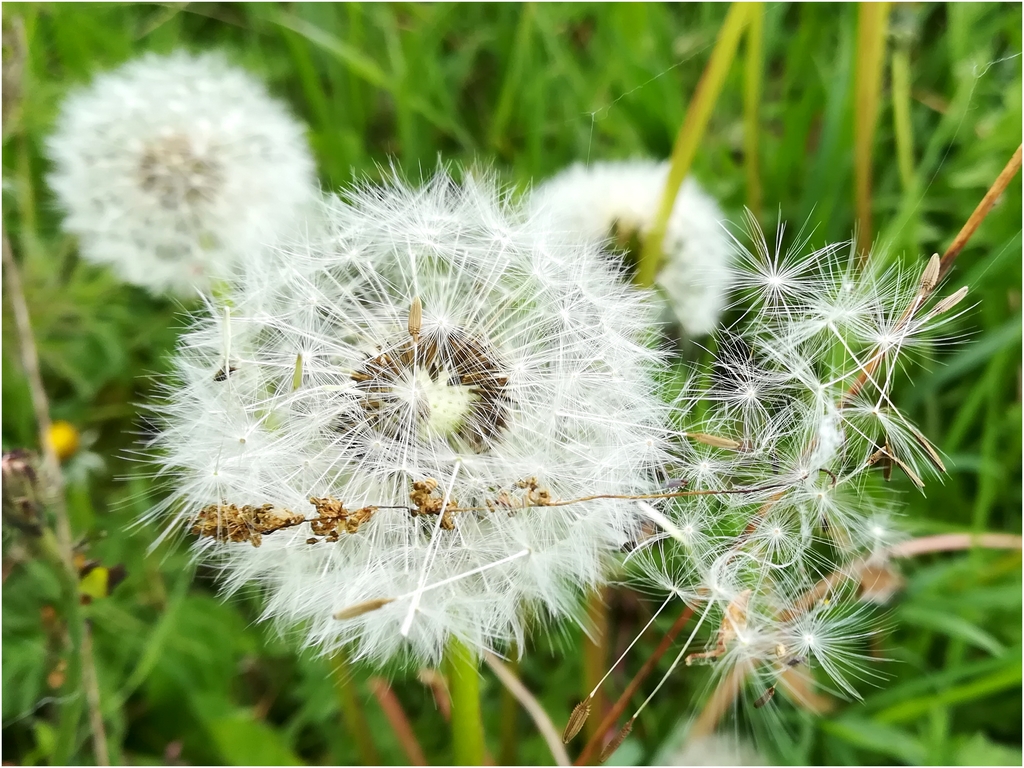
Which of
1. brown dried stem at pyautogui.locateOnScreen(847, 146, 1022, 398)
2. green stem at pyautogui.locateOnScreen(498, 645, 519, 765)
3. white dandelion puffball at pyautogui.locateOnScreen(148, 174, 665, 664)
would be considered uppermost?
brown dried stem at pyautogui.locateOnScreen(847, 146, 1022, 398)

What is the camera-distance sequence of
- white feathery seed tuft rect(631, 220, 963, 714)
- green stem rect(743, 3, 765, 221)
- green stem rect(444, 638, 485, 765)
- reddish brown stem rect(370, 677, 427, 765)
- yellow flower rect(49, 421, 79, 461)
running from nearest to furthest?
white feathery seed tuft rect(631, 220, 963, 714), green stem rect(444, 638, 485, 765), reddish brown stem rect(370, 677, 427, 765), yellow flower rect(49, 421, 79, 461), green stem rect(743, 3, 765, 221)

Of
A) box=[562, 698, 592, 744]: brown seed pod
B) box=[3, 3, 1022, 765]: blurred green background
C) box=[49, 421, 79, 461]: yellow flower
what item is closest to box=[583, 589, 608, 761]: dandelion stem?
box=[3, 3, 1022, 765]: blurred green background

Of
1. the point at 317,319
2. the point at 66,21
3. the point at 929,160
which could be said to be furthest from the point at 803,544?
the point at 66,21

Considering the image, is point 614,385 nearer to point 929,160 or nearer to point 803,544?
point 803,544

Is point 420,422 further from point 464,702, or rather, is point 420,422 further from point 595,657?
point 595,657

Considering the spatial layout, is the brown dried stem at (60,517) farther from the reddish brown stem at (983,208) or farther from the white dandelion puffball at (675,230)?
the reddish brown stem at (983,208)

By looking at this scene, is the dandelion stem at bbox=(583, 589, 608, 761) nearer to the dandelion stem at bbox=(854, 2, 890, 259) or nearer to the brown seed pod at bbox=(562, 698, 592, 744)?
the brown seed pod at bbox=(562, 698, 592, 744)

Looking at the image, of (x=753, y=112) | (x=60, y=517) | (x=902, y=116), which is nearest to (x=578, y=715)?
(x=60, y=517)
